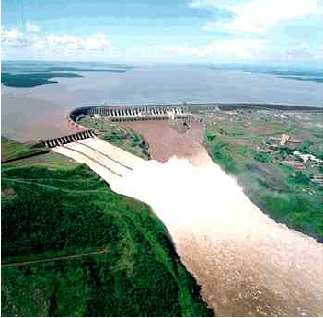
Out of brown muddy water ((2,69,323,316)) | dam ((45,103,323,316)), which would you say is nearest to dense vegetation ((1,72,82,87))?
brown muddy water ((2,69,323,316))

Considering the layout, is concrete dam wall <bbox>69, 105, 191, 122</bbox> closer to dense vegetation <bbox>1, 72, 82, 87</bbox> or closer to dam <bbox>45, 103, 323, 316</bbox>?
dam <bbox>45, 103, 323, 316</bbox>

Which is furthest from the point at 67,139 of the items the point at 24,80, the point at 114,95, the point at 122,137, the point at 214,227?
the point at 24,80

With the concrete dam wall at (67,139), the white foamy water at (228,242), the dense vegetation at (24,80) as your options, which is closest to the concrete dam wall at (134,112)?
the concrete dam wall at (67,139)

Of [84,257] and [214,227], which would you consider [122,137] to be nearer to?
[214,227]

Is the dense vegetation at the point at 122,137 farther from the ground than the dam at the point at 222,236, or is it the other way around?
the dense vegetation at the point at 122,137

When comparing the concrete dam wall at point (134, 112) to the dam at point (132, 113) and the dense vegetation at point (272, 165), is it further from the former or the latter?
the dense vegetation at point (272, 165)
